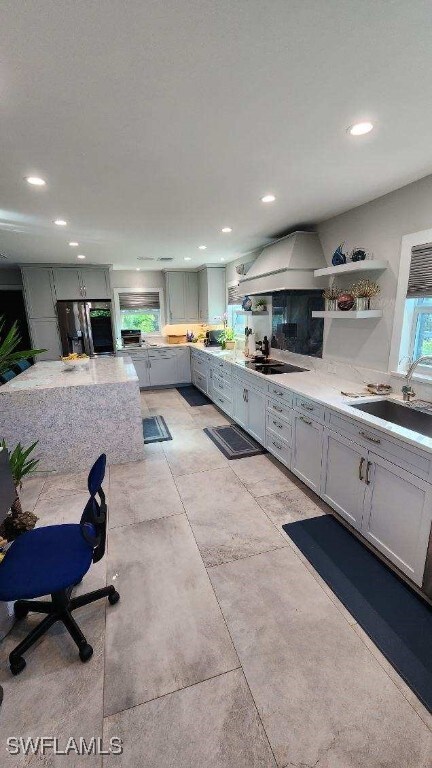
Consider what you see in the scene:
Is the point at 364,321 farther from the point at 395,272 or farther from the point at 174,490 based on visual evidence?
the point at 174,490

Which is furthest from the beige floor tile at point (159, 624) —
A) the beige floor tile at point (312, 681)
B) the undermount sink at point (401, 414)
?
the undermount sink at point (401, 414)

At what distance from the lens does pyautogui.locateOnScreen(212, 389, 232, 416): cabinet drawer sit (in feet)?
14.7

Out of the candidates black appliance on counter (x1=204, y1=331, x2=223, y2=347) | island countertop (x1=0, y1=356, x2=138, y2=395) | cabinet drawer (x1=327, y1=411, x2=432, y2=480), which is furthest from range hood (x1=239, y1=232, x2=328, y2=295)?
black appliance on counter (x1=204, y1=331, x2=223, y2=347)

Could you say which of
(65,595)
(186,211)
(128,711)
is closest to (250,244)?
(186,211)

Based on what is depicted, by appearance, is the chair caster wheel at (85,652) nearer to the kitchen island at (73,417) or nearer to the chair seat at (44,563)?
the chair seat at (44,563)

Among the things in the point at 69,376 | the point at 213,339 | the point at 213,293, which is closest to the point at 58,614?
the point at 69,376

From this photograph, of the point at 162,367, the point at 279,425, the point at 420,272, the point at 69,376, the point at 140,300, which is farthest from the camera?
the point at 140,300

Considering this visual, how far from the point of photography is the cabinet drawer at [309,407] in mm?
2402

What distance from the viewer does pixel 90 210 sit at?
277 centimetres

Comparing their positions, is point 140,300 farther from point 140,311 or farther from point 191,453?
point 191,453

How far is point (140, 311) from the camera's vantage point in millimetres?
6715

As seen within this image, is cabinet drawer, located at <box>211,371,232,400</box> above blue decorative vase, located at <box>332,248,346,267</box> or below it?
below

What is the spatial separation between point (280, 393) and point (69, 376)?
2.30 m

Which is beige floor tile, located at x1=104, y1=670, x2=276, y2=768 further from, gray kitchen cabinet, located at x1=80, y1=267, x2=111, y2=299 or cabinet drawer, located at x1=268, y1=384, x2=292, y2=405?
gray kitchen cabinet, located at x1=80, y1=267, x2=111, y2=299
